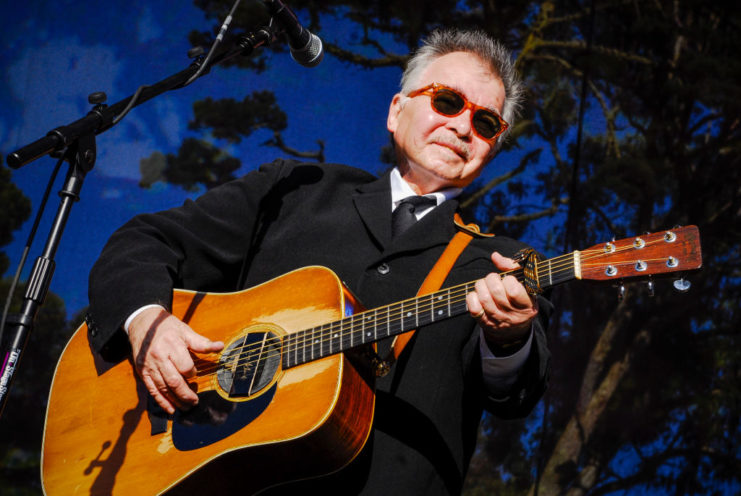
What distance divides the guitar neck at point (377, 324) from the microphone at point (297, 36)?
885mm

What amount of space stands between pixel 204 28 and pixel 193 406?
3.23 metres

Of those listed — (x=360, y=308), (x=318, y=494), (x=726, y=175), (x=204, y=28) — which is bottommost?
(x=318, y=494)

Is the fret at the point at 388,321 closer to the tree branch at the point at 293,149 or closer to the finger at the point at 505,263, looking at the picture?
the finger at the point at 505,263

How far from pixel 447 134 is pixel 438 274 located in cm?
63

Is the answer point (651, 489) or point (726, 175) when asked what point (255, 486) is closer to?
point (651, 489)

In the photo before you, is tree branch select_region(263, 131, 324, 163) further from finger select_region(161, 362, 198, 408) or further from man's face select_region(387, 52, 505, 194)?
finger select_region(161, 362, 198, 408)

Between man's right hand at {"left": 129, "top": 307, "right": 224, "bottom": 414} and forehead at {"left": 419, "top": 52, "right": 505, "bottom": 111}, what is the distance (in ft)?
4.46

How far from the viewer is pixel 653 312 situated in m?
3.63

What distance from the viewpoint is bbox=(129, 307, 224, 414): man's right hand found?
6.15 ft

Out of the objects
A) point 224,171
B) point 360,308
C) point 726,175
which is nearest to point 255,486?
point 360,308

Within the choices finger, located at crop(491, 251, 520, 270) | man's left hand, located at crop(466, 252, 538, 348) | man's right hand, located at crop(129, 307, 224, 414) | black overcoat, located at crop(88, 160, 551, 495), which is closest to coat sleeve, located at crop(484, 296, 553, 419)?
black overcoat, located at crop(88, 160, 551, 495)

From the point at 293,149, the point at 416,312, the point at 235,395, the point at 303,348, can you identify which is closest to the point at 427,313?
the point at 416,312

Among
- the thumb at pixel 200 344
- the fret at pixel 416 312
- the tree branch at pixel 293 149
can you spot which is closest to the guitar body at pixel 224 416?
the thumb at pixel 200 344

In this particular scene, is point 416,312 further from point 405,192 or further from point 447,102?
point 447,102
